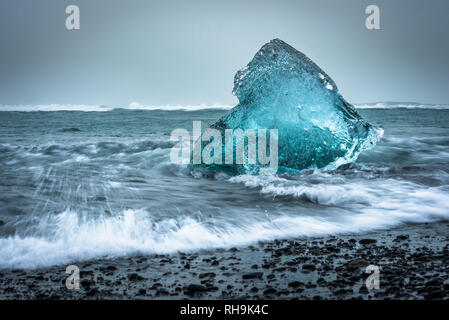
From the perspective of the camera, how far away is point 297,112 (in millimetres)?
5555

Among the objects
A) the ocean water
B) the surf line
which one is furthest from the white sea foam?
the surf line

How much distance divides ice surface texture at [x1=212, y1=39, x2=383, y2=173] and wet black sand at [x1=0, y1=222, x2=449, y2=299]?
8.46 ft

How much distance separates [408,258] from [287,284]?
971 millimetres

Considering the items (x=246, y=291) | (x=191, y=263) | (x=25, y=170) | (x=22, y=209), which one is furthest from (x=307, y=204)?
(x=25, y=170)

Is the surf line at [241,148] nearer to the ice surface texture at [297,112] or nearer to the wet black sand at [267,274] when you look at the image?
the ice surface texture at [297,112]

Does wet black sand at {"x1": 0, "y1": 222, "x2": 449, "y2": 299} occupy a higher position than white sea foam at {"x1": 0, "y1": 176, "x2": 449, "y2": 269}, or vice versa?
white sea foam at {"x1": 0, "y1": 176, "x2": 449, "y2": 269}

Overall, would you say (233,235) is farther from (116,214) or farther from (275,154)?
(275,154)

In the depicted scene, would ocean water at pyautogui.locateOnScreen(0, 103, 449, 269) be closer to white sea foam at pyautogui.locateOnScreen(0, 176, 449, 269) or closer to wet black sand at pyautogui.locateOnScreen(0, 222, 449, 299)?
white sea foam at pyautogui.locateOnScreen(0, 176, 449, 269)

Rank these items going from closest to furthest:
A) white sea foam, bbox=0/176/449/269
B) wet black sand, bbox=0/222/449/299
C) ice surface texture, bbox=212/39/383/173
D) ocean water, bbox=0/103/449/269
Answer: wet black sand, bbox=0/222/449/299 < white sea foam, bbox=0/176/449/269 < ocean water, bbox=0/103/449/269 < ice surface texture, bbox=212/39/383/173

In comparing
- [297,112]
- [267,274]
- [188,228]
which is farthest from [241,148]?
[267,274]

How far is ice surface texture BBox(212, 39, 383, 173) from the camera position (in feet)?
18.2

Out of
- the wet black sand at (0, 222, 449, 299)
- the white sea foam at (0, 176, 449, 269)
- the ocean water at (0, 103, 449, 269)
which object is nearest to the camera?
the wet black sand at (0, 222, 449, 299)

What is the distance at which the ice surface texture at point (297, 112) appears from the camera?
5.56m

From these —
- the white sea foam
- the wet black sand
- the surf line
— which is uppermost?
the surf line
